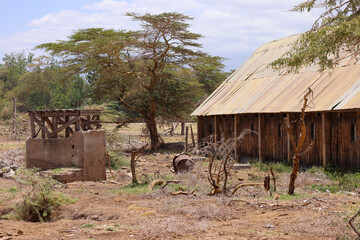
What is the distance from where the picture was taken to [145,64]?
103 ft

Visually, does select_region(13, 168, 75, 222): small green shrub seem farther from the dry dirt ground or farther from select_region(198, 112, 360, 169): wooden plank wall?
select_region(198, 112, 360, 169): wooden plank wall

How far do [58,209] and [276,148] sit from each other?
38.6 feet

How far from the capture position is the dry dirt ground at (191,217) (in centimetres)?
802

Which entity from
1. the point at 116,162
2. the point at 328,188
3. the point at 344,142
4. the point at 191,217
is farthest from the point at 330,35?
the point at 116,162

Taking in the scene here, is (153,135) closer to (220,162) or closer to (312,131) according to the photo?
(312,131)

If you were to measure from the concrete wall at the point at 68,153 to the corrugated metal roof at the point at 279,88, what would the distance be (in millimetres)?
7284

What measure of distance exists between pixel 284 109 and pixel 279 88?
260 cm

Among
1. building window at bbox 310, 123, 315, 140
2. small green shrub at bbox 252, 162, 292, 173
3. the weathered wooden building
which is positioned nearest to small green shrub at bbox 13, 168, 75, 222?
the weathered wooden building

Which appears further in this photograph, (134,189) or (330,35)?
(134,189)

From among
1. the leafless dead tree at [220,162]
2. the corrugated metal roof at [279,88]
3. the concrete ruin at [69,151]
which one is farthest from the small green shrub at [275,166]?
the concrete ruin at [69,151]

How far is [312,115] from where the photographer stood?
18109 mm

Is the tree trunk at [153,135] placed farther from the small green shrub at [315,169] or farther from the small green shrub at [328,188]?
the small green shrub at [328,188]

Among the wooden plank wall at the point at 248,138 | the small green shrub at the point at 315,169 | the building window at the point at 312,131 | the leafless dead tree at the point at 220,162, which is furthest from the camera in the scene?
the wooden plank wall at the point at 248,138

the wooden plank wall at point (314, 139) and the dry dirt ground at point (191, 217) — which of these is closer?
the dry dirt ground at point (191, 217)
